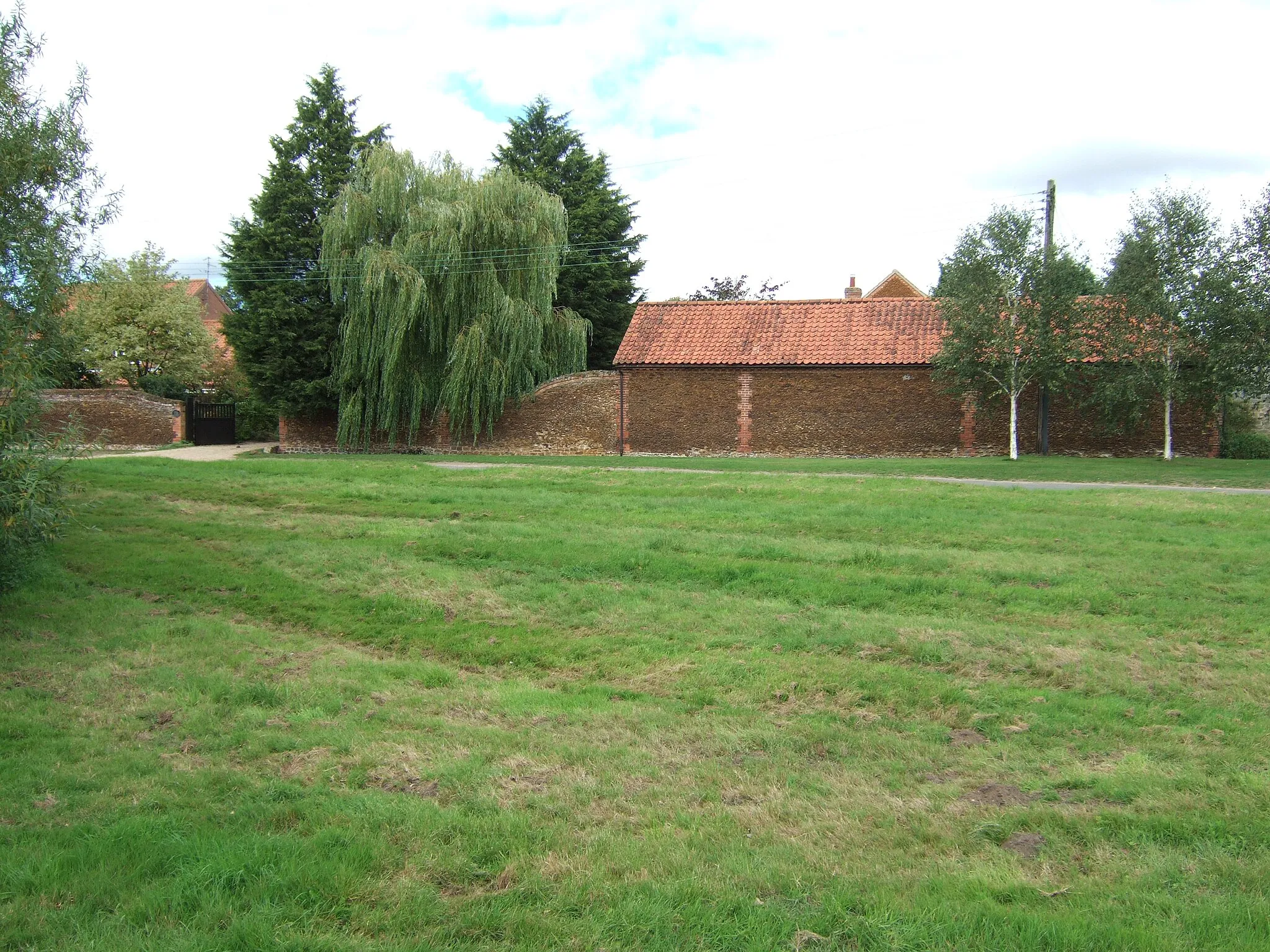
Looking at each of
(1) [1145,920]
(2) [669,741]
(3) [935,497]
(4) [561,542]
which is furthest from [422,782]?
(3) [935,497]

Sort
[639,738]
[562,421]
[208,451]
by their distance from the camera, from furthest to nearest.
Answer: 1. [208,451]
2. [562,421]
3. [639,738]

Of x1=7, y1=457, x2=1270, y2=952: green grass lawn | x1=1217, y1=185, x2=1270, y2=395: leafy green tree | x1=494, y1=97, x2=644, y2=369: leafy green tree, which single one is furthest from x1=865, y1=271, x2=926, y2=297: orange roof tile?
x1=7, y1=457, x2=1270, y2=952: green grass lawn

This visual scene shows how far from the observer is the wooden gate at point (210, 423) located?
122 ft

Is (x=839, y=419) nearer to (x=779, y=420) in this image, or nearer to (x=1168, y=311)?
(x=779, y=420)

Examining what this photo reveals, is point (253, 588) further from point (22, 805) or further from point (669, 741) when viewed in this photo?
point (669, 741)

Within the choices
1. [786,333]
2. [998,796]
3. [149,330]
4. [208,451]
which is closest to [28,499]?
[998,796]

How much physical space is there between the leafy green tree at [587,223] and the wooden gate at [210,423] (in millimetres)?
14964

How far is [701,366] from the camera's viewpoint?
3067 cm

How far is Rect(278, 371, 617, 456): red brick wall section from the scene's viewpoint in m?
31.1

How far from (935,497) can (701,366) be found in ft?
52.6

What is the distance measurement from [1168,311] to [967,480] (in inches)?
403

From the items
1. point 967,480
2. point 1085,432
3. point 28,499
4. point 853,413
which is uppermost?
point 853,413

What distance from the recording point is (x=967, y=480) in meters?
→ 19.1

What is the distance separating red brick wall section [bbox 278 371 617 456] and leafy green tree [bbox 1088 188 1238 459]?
1525 cm
